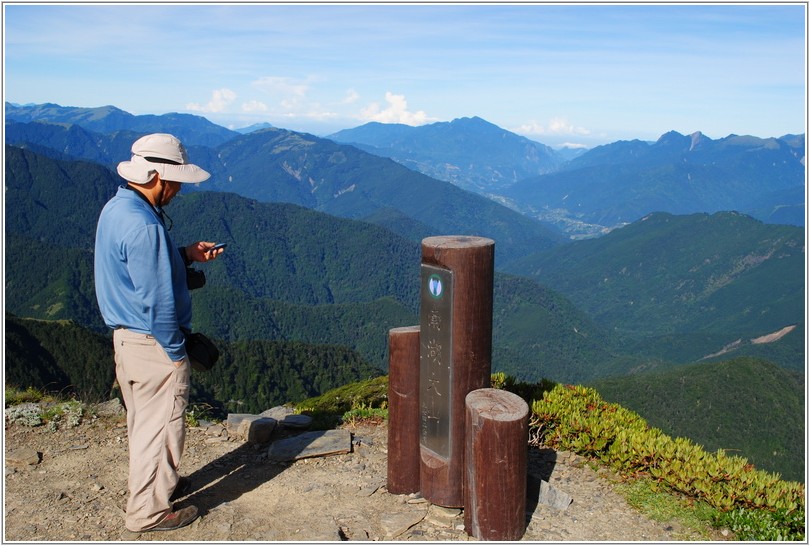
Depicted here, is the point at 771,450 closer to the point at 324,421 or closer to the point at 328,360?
the point at 328,360

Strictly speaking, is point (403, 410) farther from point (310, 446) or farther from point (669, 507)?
point (669, 507)

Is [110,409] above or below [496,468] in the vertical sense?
below

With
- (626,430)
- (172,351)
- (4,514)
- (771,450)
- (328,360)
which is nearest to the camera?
(172,351)

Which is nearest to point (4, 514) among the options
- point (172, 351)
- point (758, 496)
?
point (172, 351)

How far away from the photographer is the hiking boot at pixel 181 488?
8219 mm

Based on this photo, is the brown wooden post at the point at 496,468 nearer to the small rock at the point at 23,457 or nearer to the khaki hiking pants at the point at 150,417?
the khaki hiking pants at the point at 150,417

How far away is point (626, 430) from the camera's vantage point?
9531 mm

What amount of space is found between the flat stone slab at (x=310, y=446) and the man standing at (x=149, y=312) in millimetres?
2365

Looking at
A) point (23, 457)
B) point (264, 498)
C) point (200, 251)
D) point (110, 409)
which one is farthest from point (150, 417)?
point (110, 409)

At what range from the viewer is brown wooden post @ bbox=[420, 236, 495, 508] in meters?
7.52

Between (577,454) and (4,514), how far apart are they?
6987 mm

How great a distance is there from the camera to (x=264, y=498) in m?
8.36

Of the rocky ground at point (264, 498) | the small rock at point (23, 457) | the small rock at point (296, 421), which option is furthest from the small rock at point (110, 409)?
the small rock at point (296, 421)

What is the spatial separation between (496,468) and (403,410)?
4.79 feet
